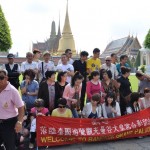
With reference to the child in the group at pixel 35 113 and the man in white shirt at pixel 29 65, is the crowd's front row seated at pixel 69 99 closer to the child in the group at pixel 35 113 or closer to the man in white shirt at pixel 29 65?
the child in the group at pixel 35 113

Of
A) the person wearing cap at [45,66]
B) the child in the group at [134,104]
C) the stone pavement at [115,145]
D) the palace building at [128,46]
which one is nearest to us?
the stone pavement at [115,145]

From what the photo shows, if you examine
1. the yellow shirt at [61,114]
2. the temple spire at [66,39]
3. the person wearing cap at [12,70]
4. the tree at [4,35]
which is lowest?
the yellow shirt at [61,114]

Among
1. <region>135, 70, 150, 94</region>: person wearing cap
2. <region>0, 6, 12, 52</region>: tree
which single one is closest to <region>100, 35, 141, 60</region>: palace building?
<region>0, 6, 12, 52</region>: tree

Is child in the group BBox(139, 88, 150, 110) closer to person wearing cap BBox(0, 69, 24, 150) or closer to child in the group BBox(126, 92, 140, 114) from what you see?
child in the group BBox(126, 92, 140, 114)

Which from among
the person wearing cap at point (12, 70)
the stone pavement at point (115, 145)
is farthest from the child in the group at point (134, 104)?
the person wearing cap at point (12, 70)

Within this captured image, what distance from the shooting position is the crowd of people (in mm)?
4504

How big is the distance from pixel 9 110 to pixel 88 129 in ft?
6.95

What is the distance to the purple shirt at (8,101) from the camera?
4.37m

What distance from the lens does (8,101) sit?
4.39 m

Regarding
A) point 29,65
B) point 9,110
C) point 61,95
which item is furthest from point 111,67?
point 9,110

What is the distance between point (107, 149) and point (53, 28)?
101m

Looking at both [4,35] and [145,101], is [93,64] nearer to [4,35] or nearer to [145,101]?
[145,101]

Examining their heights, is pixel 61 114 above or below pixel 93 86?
below

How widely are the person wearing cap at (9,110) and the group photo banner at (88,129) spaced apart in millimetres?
1239
